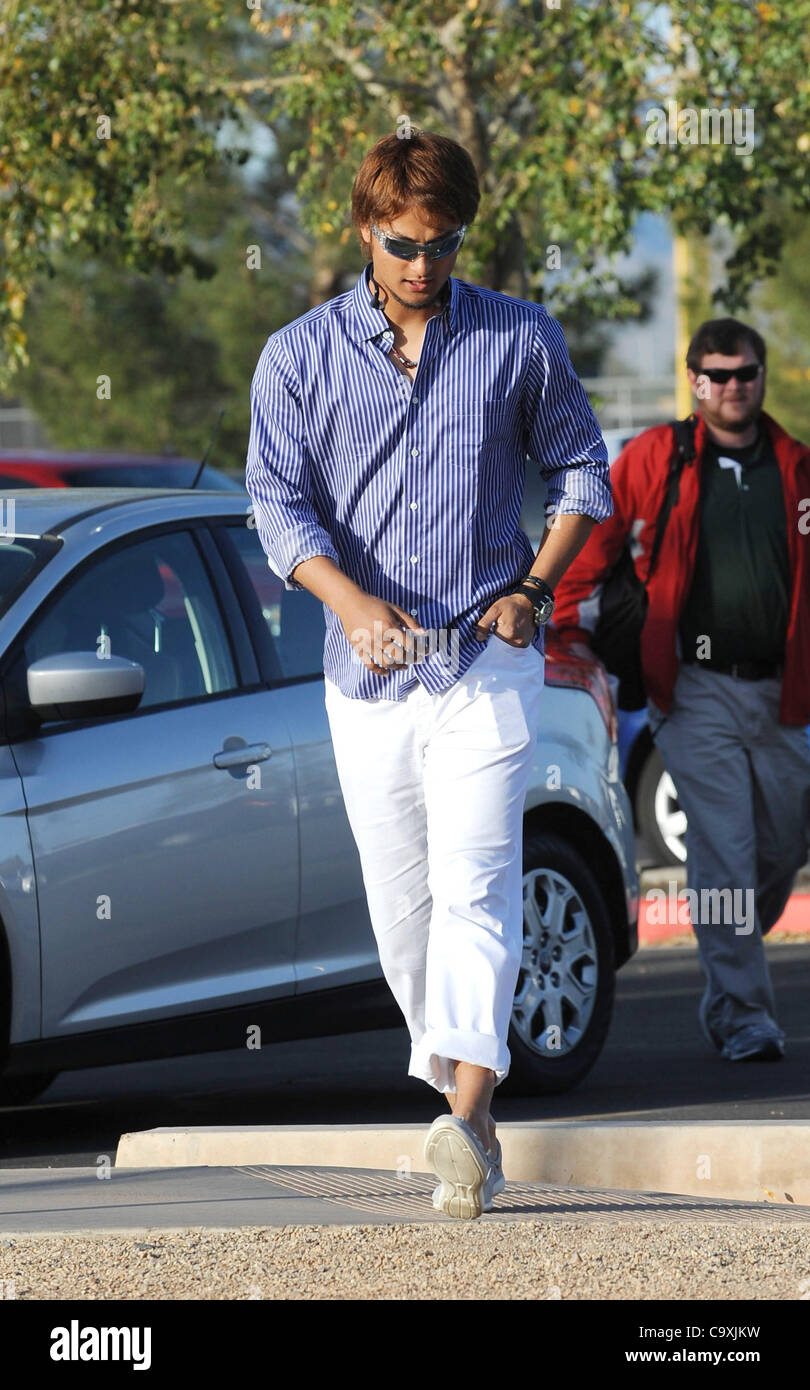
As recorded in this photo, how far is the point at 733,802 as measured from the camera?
23.9ft

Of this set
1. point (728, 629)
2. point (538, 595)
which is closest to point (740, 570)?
point (728, 629)

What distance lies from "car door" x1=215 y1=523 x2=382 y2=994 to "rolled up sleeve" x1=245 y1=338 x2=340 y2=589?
168 cm

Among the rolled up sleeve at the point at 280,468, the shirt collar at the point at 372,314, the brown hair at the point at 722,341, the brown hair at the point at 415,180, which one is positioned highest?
the brown hair at the point at 415,180

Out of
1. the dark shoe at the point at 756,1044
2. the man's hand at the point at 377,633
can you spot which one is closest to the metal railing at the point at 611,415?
the dark shoe at the point at 756,1044

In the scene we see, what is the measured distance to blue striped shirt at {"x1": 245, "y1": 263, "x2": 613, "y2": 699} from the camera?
182 inches

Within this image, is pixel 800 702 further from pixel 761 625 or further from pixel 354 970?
pixel 354 970

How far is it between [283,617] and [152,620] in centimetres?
45

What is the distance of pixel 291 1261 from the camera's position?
13.5 ft

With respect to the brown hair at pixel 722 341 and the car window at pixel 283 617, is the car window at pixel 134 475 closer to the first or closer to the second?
the brown hair at pixel 722 341

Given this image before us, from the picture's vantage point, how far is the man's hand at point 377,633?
446 centimetres

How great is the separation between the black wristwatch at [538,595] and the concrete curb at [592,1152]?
1219 millimetres
